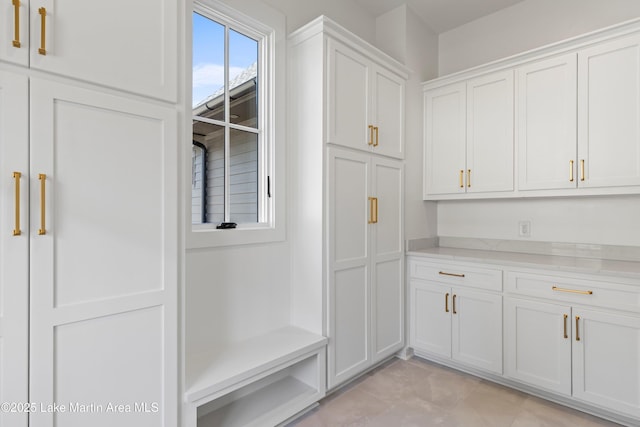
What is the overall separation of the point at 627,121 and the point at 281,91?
2243mm

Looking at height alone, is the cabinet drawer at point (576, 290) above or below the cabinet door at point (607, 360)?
above

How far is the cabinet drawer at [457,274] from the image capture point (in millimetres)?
2449

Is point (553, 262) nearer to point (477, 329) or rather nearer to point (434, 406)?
point (477, 329)

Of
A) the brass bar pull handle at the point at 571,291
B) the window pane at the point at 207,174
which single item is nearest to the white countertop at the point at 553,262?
the brass bar pull handle at the point at 571,291

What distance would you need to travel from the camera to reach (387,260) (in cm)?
268

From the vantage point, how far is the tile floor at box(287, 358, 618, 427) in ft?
6.57

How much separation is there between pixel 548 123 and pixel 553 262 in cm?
100
